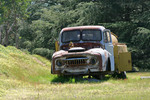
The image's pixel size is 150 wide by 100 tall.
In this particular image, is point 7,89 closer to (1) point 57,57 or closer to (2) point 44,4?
(1) point 57,57

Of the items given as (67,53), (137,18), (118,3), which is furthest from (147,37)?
(67,53)

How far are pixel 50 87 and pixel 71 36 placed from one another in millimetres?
4642

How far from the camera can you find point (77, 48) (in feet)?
50.7

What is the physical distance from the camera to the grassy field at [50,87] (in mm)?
10102

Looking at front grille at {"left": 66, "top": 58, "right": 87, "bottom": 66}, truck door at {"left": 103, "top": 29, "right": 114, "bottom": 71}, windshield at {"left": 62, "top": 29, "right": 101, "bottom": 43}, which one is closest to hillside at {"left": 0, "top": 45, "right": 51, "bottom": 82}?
front grille at {"left": 66, "top": 58, "right": 87, "bottom": 66}

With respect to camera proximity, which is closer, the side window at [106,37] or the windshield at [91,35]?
the windshield at [91,35]

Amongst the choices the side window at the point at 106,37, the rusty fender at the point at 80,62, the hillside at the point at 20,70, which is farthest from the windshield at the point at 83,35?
the hillside at the point at 20,70

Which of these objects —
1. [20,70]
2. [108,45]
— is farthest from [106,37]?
[20,70]

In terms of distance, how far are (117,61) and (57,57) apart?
4134 mm

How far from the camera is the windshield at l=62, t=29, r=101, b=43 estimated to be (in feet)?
55.5

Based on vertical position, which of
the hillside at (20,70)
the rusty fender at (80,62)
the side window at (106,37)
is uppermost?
the side window at (106,37)

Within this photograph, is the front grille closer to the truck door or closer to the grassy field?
the grassy field

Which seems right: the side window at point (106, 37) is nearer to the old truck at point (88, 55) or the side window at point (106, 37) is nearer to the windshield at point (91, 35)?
the old truck at point (88, 55)

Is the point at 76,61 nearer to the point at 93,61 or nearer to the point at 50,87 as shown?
the point at 93,61
